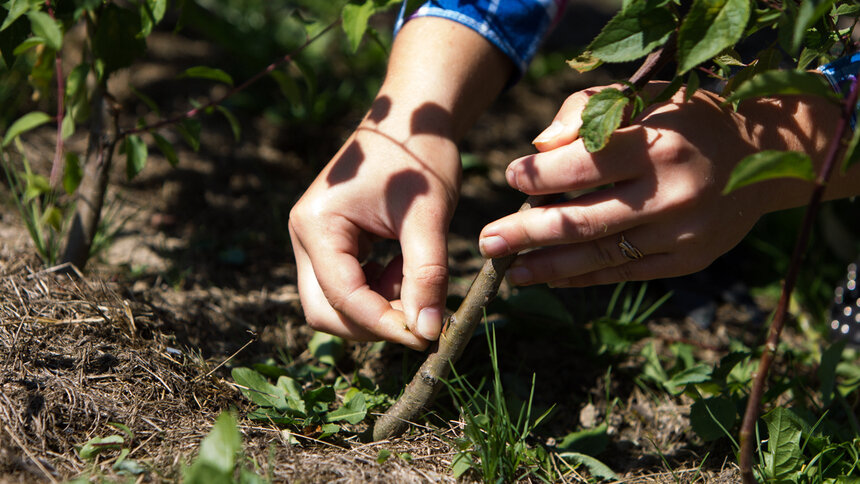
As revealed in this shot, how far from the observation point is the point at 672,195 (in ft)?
4.16

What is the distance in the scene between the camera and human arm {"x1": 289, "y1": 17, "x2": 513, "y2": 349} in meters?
1.45

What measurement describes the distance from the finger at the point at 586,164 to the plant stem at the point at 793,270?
310mm

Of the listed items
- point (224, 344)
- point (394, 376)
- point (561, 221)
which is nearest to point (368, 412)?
point (394, 376)

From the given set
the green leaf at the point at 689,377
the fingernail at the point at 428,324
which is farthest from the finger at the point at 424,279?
the green leaf at the point at 689,377

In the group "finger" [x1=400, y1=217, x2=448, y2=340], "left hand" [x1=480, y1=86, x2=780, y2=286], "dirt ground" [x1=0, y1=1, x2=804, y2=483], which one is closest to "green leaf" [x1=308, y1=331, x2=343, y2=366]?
"dirt ground" [x1=0, y1=1, x2=804, y2=483]

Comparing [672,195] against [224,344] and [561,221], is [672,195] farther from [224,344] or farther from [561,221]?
[224,344]

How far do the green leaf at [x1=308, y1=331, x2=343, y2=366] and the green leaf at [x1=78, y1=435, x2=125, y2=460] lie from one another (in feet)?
2.08

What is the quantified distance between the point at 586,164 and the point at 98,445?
3.60ft

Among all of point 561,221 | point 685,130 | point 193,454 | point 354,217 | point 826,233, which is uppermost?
point 685,130

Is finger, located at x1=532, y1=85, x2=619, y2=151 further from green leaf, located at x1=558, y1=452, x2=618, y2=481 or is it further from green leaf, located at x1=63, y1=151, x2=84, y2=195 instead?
green leaf, located at x1=63, y1=151, x2=84, y2=195

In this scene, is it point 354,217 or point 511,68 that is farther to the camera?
point 511,68

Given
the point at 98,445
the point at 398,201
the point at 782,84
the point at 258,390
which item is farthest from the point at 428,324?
the point at 782,84

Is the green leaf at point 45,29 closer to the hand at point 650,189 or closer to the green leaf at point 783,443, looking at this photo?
the hand at point 650,189

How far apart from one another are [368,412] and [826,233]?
2047mm
